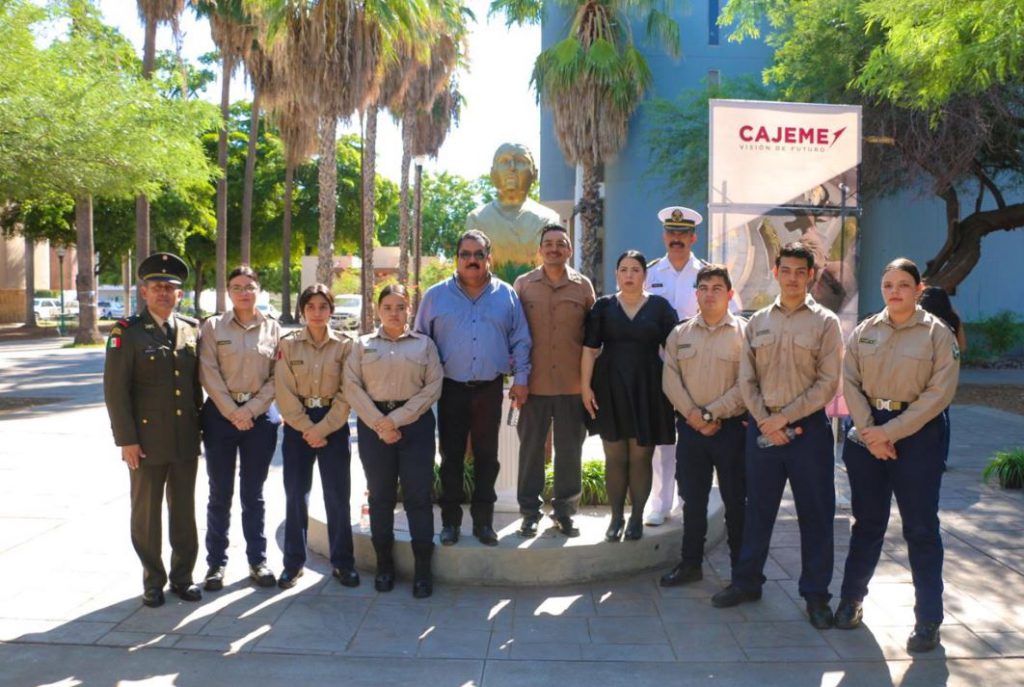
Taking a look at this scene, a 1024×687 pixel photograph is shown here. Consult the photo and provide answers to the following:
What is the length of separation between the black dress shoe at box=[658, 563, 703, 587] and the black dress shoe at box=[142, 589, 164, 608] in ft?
9.20

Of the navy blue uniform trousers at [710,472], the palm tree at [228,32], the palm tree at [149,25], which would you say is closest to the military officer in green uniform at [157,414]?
the navy blue uniform trousers at [710,472]

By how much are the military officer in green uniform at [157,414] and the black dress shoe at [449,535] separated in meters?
1.39

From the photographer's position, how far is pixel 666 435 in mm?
5402

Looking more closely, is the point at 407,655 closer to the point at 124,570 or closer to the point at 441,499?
the point at 441,499

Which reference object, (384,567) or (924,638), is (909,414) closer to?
(924,638)

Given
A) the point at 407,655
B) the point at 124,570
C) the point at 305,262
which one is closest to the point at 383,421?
the point at 407,655

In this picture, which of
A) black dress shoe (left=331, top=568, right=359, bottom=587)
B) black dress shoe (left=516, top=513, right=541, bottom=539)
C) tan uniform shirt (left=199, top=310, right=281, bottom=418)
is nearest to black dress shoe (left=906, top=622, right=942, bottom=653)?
black dress shoe (left=516, top=513, right=541, bottom=539)

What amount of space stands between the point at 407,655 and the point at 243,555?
2.00 meters

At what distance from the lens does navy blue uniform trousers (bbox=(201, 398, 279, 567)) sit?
16.9 ft

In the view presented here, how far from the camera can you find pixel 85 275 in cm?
2414

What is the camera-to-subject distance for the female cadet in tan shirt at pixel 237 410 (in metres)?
5.09

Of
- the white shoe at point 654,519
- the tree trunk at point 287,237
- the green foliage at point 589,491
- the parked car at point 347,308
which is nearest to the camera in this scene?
the white shoe at point 654,519

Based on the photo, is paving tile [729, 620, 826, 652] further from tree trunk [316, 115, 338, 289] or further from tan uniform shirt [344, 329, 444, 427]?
tree trunk [316, 115, 338, 289]

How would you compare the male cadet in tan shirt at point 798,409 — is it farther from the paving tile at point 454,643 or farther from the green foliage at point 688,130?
the green foliage at point 688,130
